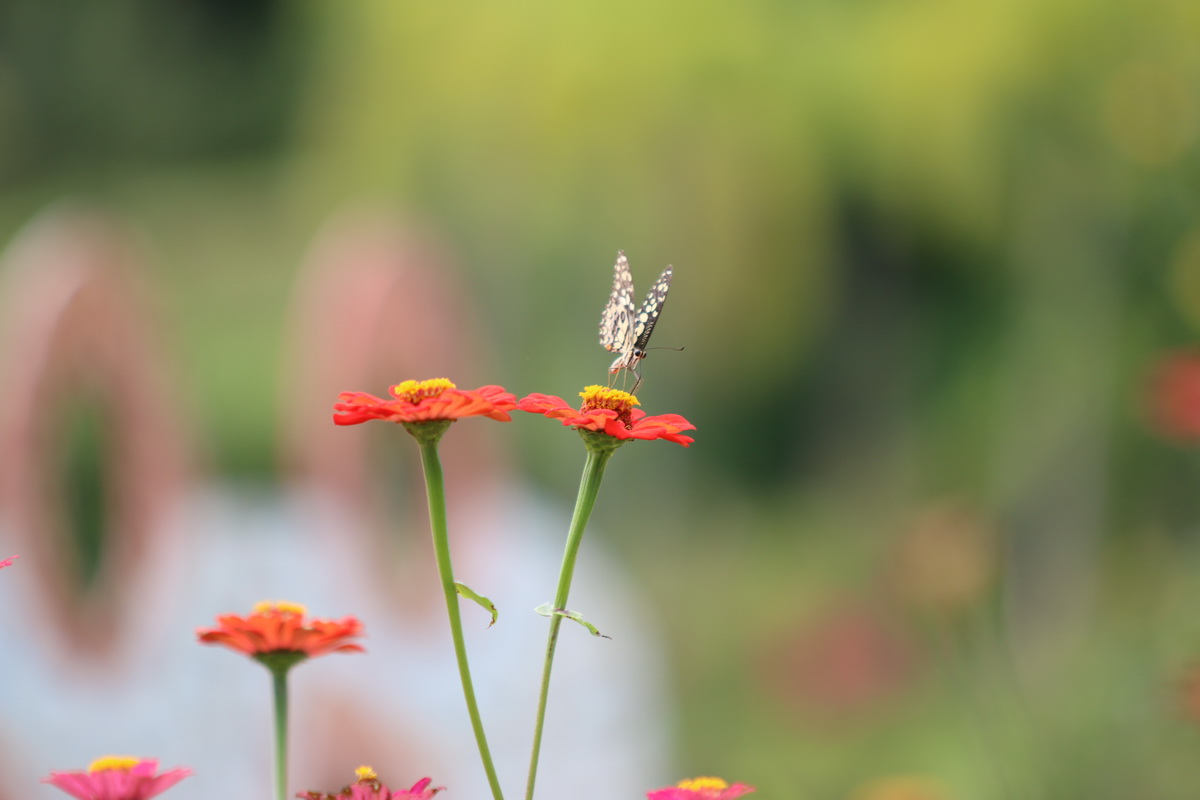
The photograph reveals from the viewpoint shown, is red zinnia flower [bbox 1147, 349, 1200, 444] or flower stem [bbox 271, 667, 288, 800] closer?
flower stem [bbox 271, 667, 288, 800]

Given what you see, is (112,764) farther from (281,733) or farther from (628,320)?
(628,320)

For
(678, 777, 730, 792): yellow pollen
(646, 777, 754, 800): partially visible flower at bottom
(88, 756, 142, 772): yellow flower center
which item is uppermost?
(88, 756, 142, 772): yellow flower center

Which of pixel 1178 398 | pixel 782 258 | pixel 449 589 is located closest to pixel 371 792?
pixel 449 589

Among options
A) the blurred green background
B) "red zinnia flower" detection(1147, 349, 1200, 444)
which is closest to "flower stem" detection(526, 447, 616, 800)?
"red zinnia flower" detection(1147, 349, 1200, 444)

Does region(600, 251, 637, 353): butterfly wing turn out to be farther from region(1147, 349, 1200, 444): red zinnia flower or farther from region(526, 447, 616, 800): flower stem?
region(1147, 349, 1200, 444): red zinnia flower

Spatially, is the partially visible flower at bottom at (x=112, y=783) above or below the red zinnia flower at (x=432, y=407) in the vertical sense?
below

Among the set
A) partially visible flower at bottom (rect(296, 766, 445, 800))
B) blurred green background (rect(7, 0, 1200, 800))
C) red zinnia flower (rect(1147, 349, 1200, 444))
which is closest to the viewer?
partially visible flower at bottom (rect(296, 766, 445, 800))

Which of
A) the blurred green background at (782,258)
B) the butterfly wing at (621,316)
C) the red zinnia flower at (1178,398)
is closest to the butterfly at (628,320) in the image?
the butterfly wing at (621,316)

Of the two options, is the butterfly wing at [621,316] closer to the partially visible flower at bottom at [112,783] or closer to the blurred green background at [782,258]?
the partially visible flower at bottom at [112,783]
